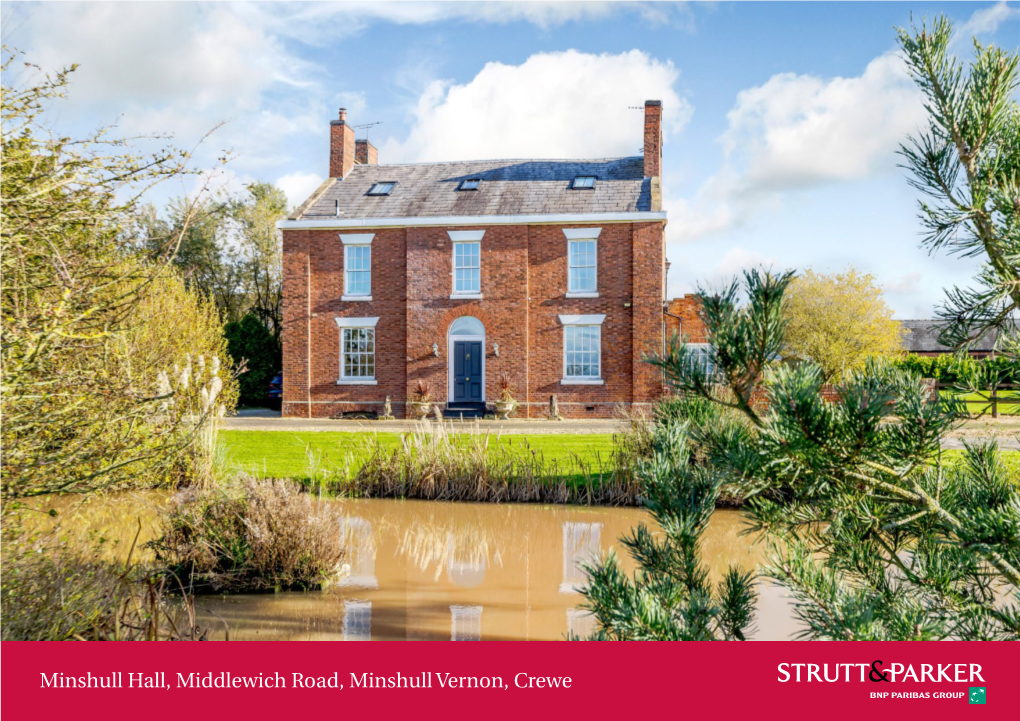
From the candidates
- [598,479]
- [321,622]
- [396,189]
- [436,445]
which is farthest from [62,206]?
[396,189]

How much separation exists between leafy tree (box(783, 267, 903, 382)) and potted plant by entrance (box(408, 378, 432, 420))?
14.2m

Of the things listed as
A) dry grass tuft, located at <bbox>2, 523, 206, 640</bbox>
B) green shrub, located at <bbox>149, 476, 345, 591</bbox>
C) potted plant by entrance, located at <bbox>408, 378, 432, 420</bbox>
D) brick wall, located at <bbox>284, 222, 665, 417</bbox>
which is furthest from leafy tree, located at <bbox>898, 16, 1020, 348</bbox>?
potted plant by entrance, located at <bbox>408, 378, 432, 420</bbox>

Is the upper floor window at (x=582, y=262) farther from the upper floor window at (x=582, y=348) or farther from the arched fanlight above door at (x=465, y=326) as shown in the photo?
the arched fanlight above door at (x=465, y=326)

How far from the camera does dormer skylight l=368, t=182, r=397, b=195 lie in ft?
79.1

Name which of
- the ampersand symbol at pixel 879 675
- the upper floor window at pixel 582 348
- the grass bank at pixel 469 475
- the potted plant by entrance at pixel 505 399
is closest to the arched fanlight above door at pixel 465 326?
the potted plant by entrance at pixel 505 399

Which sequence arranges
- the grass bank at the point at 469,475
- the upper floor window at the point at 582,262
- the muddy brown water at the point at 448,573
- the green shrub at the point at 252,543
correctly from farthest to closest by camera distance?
the upper floor window at the point at 582,262
the grass bank at the point at 469,475
the green shrub at the point at 252,543
the muddy brown water at the point at 448,573

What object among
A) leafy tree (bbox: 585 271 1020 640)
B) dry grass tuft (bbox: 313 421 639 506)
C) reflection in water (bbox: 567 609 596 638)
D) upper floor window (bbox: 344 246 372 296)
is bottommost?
reflection in water (bbox: 567 609 596 638)

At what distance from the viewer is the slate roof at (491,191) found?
73.7 feet

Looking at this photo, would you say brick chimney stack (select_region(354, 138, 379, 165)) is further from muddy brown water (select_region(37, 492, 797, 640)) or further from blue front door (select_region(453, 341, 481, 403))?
muddy brown water (select_region(37, 492, 797, 640))

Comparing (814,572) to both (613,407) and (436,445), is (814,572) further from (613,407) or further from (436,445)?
(613,407)

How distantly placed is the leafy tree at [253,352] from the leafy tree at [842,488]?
2757 cm

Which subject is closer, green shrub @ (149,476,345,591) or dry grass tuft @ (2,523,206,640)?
dry grass tuft @ (2,523,206,640)

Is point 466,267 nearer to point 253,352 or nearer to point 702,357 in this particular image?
point 253,352

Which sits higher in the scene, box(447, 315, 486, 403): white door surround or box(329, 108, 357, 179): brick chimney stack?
box(329, 108, 357, 179): brick chimney stack
